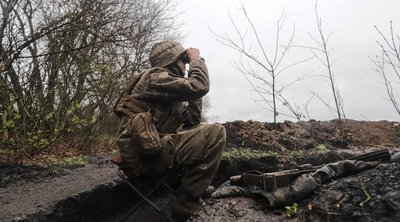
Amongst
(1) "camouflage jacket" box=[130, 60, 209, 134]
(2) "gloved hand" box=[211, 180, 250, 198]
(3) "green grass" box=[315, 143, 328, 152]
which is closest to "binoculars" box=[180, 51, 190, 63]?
(1) "camouflage jacket" box=[130, 60, 209, 134]

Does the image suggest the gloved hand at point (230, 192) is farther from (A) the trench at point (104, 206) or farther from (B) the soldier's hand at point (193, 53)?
(B) the soldier's hand at point (193, 53)

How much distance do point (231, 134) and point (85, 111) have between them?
14.5 feet

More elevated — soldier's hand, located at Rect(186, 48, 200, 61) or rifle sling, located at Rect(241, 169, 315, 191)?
soldier's hand, located at Rect(186, 48, 200, 61)

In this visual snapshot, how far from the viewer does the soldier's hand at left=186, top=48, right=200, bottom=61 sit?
144 inches

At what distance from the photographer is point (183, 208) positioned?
345 centimetres

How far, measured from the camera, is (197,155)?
3.34 meters

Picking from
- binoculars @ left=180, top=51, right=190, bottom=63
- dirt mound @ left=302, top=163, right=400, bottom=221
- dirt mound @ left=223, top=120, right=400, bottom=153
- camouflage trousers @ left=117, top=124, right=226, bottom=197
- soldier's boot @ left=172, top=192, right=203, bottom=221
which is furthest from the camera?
dirt mound @ left=223, top=120, right=400, bottom=153

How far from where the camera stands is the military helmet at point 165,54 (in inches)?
144

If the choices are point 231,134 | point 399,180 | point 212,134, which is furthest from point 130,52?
point 399,180

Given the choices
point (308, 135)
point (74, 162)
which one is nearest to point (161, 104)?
point (74, 162)

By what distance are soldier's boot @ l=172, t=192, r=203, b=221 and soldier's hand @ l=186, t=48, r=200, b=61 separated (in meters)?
1.25

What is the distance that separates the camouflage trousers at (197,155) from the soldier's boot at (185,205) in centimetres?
8

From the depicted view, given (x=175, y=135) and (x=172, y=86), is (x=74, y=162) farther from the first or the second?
(x=172, y=86)

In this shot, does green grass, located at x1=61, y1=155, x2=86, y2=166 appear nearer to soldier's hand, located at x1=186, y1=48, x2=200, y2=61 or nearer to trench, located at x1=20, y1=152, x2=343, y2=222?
trench, located at x1=20, y1=152, x2=343, y2=222
